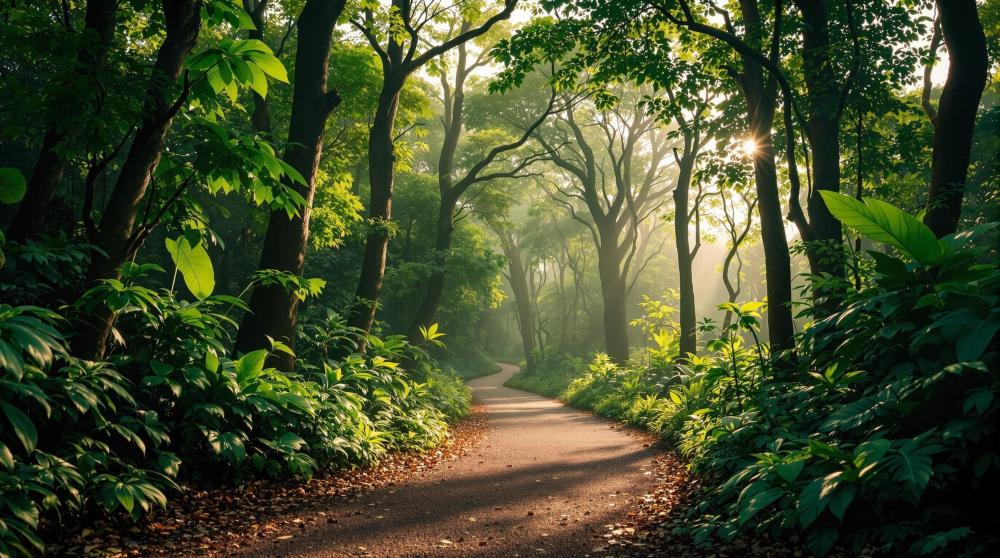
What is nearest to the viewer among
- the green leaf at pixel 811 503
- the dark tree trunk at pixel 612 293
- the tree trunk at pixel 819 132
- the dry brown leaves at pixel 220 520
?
Answer: the green leaf at pixel 811 503

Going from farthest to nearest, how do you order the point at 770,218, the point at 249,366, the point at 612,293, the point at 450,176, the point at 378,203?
the point at 612,293, the point at 450,176, the point at 378,203, the point at 770,218, the point at 249,366

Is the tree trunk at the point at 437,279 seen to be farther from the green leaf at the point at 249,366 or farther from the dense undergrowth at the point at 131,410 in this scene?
the green leaf at the point at 249,366

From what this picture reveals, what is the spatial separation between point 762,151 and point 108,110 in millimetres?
7789

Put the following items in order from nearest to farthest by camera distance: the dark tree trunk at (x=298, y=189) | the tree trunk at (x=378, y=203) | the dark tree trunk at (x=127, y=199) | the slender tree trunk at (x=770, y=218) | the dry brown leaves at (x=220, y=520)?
1. the dry brown leaves at (x=220, y=520)
2. the dark tree trunk at (x=127, y=199)
3. the dark tree trunk at (x=298, y=189)
4. the slender tree trunk at (x=770, y=218)
5. the tree trunk at (x=378, y=203)

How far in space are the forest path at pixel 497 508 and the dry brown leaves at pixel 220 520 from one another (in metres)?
0.23

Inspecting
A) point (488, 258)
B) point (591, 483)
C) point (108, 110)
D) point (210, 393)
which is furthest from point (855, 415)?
point (488, 258)

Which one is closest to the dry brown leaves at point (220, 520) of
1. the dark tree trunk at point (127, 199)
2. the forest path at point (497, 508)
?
the forest path at point (497, 508)

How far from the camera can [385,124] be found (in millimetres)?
10742

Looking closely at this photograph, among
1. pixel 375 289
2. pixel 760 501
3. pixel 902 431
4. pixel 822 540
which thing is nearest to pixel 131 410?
pixel 760 501

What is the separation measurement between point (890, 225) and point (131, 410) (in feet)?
18.2

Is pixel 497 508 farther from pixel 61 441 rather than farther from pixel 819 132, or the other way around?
pixel 819 132

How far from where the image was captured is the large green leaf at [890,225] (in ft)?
10.8

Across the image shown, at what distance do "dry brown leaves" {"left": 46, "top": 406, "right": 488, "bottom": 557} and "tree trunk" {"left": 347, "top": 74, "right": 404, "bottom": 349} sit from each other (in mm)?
4769

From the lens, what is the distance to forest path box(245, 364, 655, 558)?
394cm
